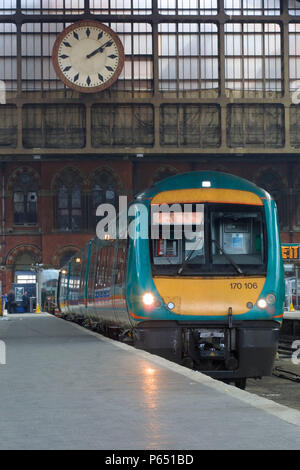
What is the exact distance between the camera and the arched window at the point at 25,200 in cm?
6050

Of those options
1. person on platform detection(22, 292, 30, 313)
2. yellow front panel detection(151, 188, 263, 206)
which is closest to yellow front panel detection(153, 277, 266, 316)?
yellow front panel detection(151, 188, 263, 206)

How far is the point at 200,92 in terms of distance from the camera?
56594 mm

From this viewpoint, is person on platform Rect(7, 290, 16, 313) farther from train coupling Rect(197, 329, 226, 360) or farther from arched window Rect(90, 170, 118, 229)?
train coupling Rect(197, 329, 226, 360)

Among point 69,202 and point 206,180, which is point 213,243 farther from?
point 69,202

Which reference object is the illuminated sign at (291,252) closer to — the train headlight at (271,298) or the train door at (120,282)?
the train door at (120,282)

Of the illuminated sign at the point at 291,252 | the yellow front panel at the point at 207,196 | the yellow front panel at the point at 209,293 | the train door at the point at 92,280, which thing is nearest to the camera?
the yellow front panel at the point at 209,293

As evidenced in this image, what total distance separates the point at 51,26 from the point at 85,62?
328 cm

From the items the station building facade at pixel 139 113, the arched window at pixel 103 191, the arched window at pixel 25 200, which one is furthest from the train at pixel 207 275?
the arched window at pixel 25 200

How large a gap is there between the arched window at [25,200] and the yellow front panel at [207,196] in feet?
149

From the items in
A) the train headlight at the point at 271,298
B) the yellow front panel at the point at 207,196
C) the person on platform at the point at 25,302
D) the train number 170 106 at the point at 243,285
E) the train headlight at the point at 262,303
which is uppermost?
the yellow front panel at the point at 207,196

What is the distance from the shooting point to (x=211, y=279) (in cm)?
1496

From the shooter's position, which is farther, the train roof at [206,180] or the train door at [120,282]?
the train door at [120,282]

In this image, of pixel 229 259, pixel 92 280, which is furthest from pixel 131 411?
pixel 92 280

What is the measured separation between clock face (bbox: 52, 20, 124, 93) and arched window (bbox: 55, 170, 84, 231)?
6743 mm
